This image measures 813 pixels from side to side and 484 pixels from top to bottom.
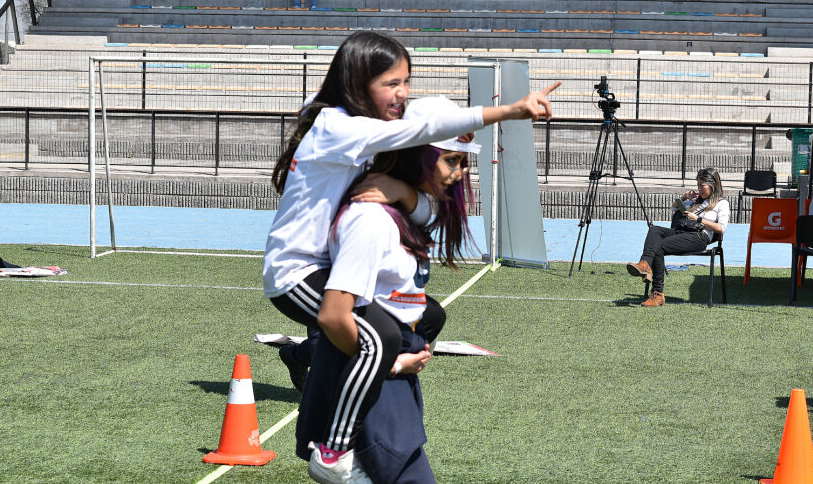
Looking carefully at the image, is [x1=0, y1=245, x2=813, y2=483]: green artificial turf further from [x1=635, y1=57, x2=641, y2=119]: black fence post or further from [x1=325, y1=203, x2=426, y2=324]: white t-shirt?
[x1=635, y1=57, x2=641, y2=119]: black fence post

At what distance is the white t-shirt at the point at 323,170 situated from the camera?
93.4 inches

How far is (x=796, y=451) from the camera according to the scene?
13.0ft

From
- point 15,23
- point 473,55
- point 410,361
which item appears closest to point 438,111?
point 410,361

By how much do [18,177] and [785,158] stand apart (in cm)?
1256

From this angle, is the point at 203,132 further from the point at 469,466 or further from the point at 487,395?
the point at 469,466

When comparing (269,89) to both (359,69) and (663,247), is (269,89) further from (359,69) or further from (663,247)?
(359,69)

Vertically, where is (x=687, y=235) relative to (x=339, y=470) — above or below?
above

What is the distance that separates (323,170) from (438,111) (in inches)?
11.9

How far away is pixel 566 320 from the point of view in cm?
790

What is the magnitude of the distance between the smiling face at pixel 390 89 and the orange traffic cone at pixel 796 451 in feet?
7.16

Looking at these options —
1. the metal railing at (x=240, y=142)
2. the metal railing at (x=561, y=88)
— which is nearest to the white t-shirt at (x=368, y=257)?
the metal railing at (x=240, y=142)

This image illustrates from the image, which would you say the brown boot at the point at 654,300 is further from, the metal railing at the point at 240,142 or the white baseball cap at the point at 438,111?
the metal railing at the point at 240,142

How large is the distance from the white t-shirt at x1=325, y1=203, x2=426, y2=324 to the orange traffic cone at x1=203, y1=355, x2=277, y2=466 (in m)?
1.87

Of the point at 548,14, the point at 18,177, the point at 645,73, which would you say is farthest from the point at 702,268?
the point at 548,14
